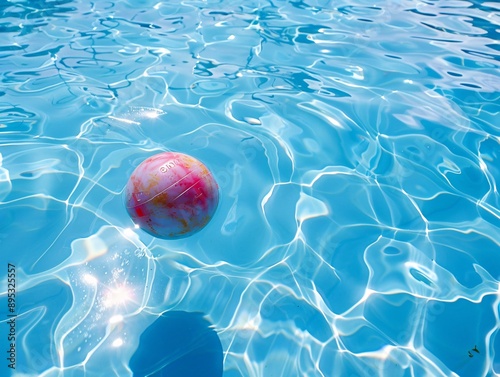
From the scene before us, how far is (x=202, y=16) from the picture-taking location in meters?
6.57

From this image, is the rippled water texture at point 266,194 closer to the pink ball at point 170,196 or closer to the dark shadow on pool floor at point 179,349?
the dark shadow on pool floor at point 179,349

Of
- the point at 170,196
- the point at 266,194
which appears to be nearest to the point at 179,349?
the point at 170,196

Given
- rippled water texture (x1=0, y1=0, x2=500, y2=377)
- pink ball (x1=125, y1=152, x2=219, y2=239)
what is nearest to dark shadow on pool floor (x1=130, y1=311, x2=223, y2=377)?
rippled water texture (x1=0, y1=0, x2=500, y2=377)

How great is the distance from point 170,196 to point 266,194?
4.56 ft

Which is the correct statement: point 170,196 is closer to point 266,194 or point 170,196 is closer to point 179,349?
point 179,349

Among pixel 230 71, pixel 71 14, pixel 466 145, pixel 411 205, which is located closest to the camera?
pixel 411 205

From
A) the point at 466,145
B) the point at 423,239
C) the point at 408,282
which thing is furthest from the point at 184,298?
the point at 466,145

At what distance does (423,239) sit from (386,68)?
2.70m

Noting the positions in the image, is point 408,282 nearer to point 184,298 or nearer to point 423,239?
point 423,239

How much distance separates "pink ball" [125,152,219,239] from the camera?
246cm

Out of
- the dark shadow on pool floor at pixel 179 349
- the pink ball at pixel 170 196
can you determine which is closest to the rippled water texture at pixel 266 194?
the dark shadow on pool floor at pixel 179 349

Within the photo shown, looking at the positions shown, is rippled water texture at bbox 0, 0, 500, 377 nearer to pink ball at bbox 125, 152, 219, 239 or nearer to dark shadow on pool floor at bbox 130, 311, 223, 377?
dark shadow on pool floor at bbox 130, 311, 223, 377

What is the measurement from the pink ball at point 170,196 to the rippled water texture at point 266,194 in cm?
65

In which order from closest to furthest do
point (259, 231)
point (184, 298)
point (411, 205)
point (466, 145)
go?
point (184, 298)
point (259, 231)
point (411, 205)
point (466, 145)
